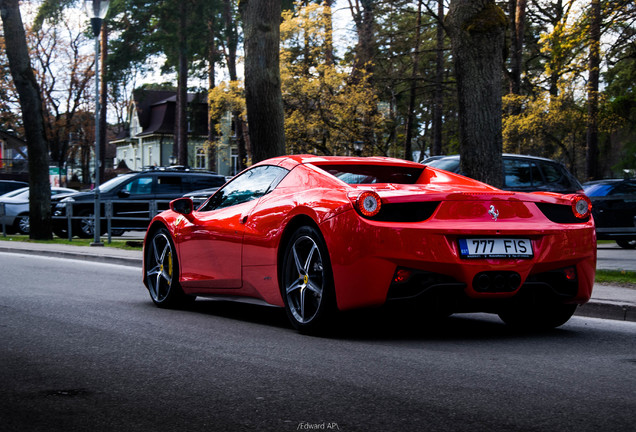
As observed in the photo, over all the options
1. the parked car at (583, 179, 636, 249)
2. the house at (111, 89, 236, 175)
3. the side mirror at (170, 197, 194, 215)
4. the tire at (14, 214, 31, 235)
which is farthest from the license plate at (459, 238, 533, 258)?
the house at (111, 89, 236, 175)

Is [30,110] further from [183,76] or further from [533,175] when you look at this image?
[183,76]

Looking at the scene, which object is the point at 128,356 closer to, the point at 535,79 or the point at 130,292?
the point at 130,292

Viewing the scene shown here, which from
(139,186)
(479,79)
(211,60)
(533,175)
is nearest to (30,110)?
(139,186)

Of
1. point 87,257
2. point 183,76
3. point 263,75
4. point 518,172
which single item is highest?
point 183,76

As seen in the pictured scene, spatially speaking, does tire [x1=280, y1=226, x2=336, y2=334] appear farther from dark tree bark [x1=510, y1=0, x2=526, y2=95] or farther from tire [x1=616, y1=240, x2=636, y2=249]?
dark tree bark [x1=510, y1=0, x2=526, y2=95]

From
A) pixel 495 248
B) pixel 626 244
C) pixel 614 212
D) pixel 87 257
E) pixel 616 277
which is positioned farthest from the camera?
pixel 626 244

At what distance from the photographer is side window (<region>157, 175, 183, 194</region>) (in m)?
23.8

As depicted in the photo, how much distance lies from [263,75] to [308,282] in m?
8.98

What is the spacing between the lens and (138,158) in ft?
285

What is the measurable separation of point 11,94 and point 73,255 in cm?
4670

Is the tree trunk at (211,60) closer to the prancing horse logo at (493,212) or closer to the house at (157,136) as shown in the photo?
the house at (157,136)

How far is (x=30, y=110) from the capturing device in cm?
2336

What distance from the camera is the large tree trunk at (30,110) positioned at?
23094 millimetres

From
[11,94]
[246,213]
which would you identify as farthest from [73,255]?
[11,94]
